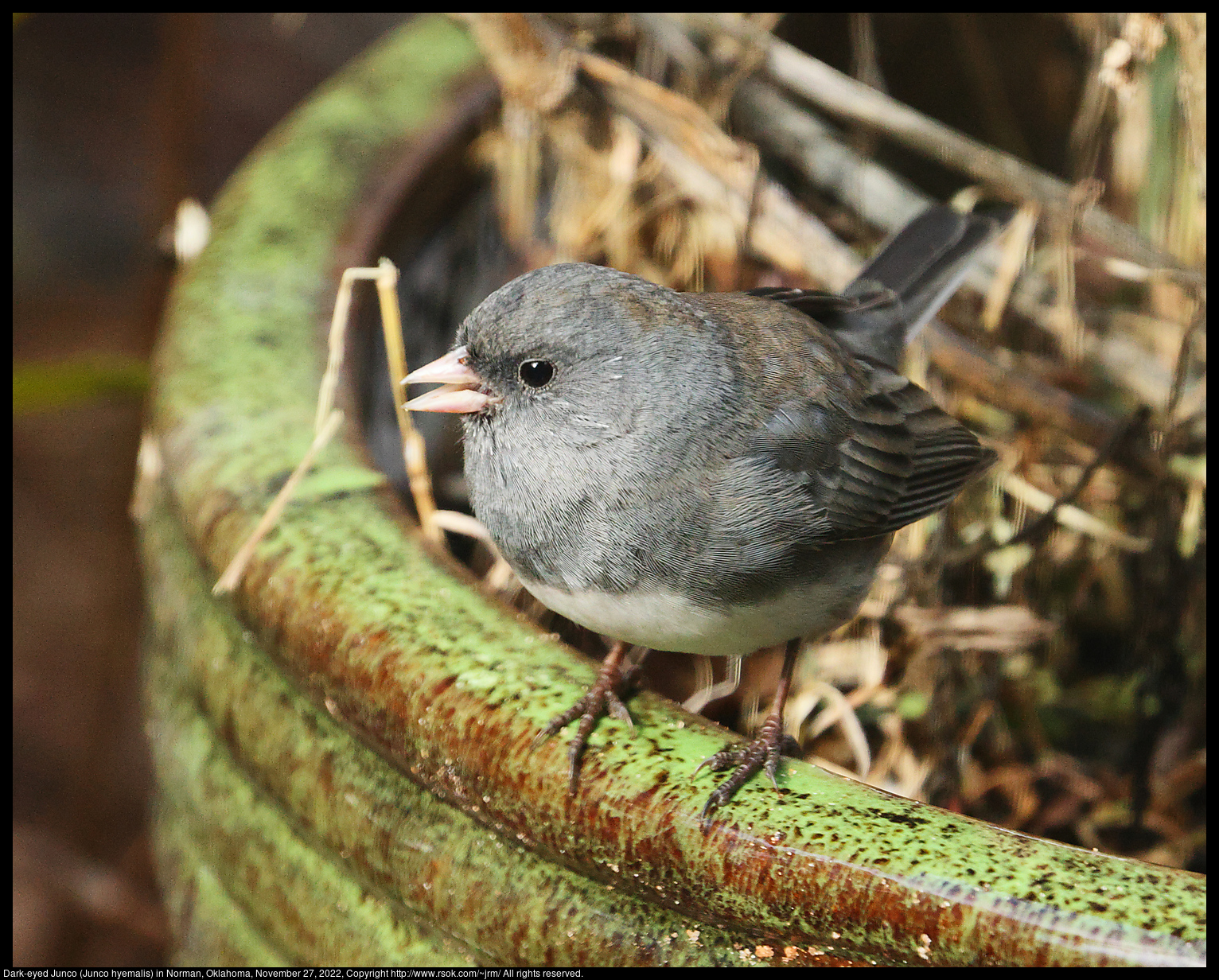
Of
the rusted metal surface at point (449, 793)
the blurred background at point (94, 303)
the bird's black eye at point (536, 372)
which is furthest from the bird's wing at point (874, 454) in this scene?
the blurred background at point (94, 303)

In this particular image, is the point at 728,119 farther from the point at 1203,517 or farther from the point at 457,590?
the point at 457,590

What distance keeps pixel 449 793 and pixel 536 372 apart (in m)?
0.55

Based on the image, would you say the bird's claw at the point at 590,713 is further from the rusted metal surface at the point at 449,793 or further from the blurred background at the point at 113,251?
the blurred background at the point at 113,251

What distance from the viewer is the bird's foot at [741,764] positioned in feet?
3.54

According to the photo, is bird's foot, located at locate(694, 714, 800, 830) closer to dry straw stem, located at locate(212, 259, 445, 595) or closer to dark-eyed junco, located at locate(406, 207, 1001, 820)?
dark-eyed junco, located at locate(406, 207, 1001, 820)

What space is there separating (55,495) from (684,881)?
11.0ft

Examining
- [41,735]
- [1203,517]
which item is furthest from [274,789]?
[41,735]

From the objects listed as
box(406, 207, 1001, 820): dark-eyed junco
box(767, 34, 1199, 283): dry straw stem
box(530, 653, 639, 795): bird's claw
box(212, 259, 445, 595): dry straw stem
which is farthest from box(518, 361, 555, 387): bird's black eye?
box(767, 34, 1199, 283): dry straw stem

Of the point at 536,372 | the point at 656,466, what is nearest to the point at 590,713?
the point at 656,466

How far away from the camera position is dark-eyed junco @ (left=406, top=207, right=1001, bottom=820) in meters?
1.42

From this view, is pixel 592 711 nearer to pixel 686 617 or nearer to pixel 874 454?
pixel 686 617

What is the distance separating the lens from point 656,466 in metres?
1.45

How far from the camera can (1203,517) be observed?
199 centimetres

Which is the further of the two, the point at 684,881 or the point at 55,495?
the point at 55,495
